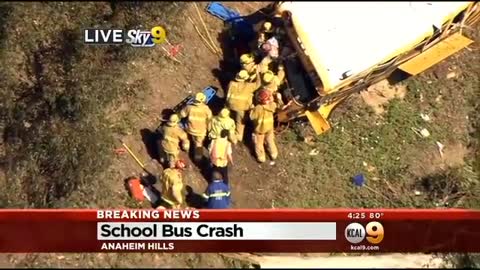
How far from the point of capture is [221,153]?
9.98 m

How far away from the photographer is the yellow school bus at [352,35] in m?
9.66

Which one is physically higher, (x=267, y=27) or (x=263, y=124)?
(x=267, y=27)

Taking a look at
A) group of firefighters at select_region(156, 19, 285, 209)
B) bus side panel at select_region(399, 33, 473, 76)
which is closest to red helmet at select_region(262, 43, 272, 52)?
group of firefighters at select_region(156, 19, 285, 209)

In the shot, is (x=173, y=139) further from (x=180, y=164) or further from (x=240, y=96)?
(x=240, y=96)

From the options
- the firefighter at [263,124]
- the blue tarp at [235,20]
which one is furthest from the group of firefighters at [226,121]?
the blue tarp at [235,20]

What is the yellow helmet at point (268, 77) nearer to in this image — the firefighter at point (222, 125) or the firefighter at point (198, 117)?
the firefighter at point (222, 125)

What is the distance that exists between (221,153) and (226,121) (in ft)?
1.32

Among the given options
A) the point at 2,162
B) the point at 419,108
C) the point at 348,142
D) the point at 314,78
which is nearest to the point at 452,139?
the point at 419,108

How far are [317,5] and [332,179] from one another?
212 cm

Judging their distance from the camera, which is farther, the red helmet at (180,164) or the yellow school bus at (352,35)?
the red helmet at (180,164)

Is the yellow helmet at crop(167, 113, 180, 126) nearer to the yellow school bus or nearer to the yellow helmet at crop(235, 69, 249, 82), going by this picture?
the yellow helmet at crop(235, 69, 249, 82)

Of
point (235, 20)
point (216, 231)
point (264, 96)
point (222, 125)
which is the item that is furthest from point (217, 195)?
point (235, 20)

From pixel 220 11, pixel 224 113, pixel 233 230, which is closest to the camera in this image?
pixel 224 113

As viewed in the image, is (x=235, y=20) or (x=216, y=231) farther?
(x=235, y=20)
